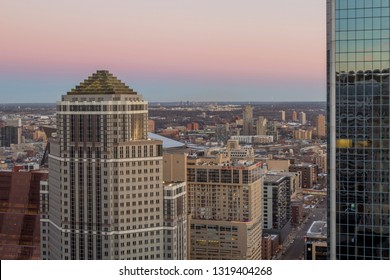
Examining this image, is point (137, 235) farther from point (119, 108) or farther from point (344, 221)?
point (344, 221)

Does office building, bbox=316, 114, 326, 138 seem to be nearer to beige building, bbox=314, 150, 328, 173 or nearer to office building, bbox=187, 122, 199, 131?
beige building, bbox=314, 150, 328, 173

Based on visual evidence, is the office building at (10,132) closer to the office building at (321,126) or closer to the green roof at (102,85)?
the green roof at (102,85)

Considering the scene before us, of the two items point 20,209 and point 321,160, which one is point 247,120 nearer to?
point 321,160

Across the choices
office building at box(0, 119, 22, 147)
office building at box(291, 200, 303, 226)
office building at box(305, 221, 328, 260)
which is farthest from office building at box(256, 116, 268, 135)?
office building at box(0, 119, 22, 147)

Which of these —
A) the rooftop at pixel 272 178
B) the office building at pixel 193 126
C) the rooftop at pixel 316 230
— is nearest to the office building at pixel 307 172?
the rooftop at pixel 316 230

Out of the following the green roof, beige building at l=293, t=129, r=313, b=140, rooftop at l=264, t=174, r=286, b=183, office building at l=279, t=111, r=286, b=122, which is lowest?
rooftop at l=264, t=174, r=286, b=183

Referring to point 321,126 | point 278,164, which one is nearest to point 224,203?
point 278,164
